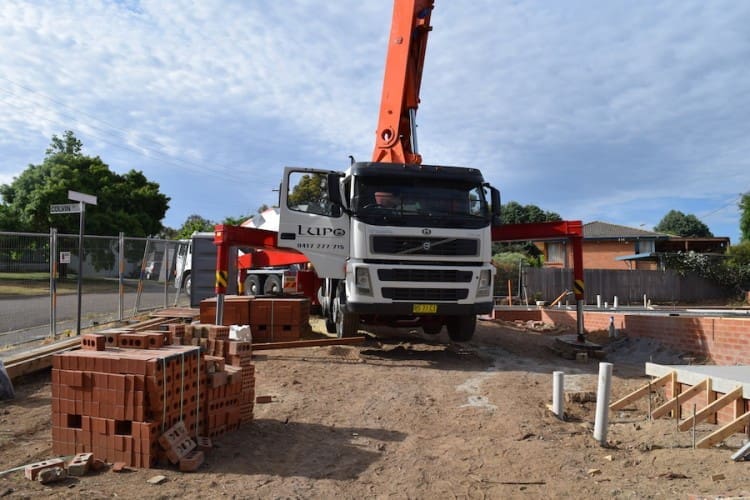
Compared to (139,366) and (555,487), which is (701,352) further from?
(139,366)

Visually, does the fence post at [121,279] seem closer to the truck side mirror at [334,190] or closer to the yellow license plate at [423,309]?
the truck side mirror at [334,190]

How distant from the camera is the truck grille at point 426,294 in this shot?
962 centimetres

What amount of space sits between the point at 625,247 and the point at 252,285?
3284 centimetres

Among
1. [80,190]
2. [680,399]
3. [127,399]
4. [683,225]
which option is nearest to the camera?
[127,399]

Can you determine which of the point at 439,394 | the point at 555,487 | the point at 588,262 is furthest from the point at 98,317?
the point at 588,262

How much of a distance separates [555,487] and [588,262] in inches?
1637

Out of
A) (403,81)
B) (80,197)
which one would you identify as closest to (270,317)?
(80,197)

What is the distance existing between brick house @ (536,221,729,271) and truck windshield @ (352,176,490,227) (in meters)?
31.8

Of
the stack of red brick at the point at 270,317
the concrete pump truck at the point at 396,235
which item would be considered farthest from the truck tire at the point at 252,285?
the concrete pump truck at the point at 396,235

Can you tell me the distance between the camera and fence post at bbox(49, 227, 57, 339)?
1057 centimetres

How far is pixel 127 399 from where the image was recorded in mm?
4719

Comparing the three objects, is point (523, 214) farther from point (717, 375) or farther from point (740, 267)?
point (717, 375)

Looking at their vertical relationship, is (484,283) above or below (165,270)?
below

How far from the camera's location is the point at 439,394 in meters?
7.87
